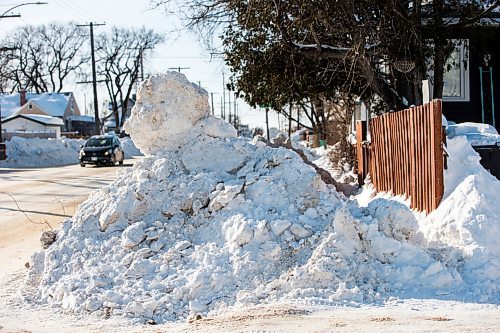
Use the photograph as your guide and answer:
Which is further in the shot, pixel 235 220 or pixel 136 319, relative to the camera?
pixel 235 220

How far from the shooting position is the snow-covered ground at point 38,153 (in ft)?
131

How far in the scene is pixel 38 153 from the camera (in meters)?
42.1

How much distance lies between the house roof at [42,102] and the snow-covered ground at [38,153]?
1196 inches

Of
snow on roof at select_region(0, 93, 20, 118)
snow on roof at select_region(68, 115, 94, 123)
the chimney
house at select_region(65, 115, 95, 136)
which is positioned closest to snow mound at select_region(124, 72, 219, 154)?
snow on roof at select_region(0, 93, 20, 118)

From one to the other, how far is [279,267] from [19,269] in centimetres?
375

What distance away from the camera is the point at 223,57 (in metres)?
17.2

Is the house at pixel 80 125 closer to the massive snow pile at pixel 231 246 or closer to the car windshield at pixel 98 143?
the car windshield at pixel 98 143

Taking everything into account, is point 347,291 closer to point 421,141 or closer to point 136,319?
point 136,319

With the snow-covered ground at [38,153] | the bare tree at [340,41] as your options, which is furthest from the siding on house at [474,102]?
the snow-covered ground at [38,153]

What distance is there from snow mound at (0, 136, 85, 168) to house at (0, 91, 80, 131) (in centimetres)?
2934

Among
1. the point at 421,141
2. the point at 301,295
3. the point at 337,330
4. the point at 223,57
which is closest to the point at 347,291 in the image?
the point at 301,295

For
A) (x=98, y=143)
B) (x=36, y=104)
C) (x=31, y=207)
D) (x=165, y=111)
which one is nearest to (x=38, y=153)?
(x=98, y=143)

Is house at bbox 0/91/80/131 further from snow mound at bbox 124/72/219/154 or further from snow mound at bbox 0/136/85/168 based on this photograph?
snow mound at bbox 124/72/219/154

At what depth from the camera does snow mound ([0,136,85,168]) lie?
40.0 meters
